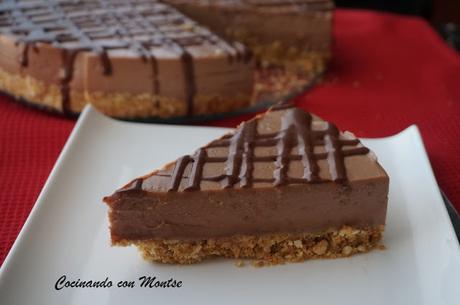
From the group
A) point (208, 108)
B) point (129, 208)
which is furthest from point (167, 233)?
point (208, 108)

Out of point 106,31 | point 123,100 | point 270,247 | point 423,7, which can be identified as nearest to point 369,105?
point 123,100

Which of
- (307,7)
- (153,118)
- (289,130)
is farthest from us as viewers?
(307,7)

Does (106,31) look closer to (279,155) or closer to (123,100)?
(123,100)

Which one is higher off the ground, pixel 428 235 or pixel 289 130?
pixel 289 130

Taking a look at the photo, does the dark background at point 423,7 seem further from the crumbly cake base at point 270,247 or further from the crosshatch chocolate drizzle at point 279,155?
the crumbly cake base at point 270,247

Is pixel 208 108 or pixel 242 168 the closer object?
pixel 242 168

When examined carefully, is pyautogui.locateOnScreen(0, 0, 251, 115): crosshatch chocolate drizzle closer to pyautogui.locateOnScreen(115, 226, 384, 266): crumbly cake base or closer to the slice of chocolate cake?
the slice of chocolate cake

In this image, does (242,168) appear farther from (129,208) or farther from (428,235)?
(428,235)

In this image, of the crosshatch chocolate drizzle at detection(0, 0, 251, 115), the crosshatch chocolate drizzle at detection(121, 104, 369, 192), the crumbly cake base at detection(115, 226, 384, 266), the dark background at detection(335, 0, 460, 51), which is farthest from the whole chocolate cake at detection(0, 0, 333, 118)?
the dark background at detection(335, 0, 460, 51)
